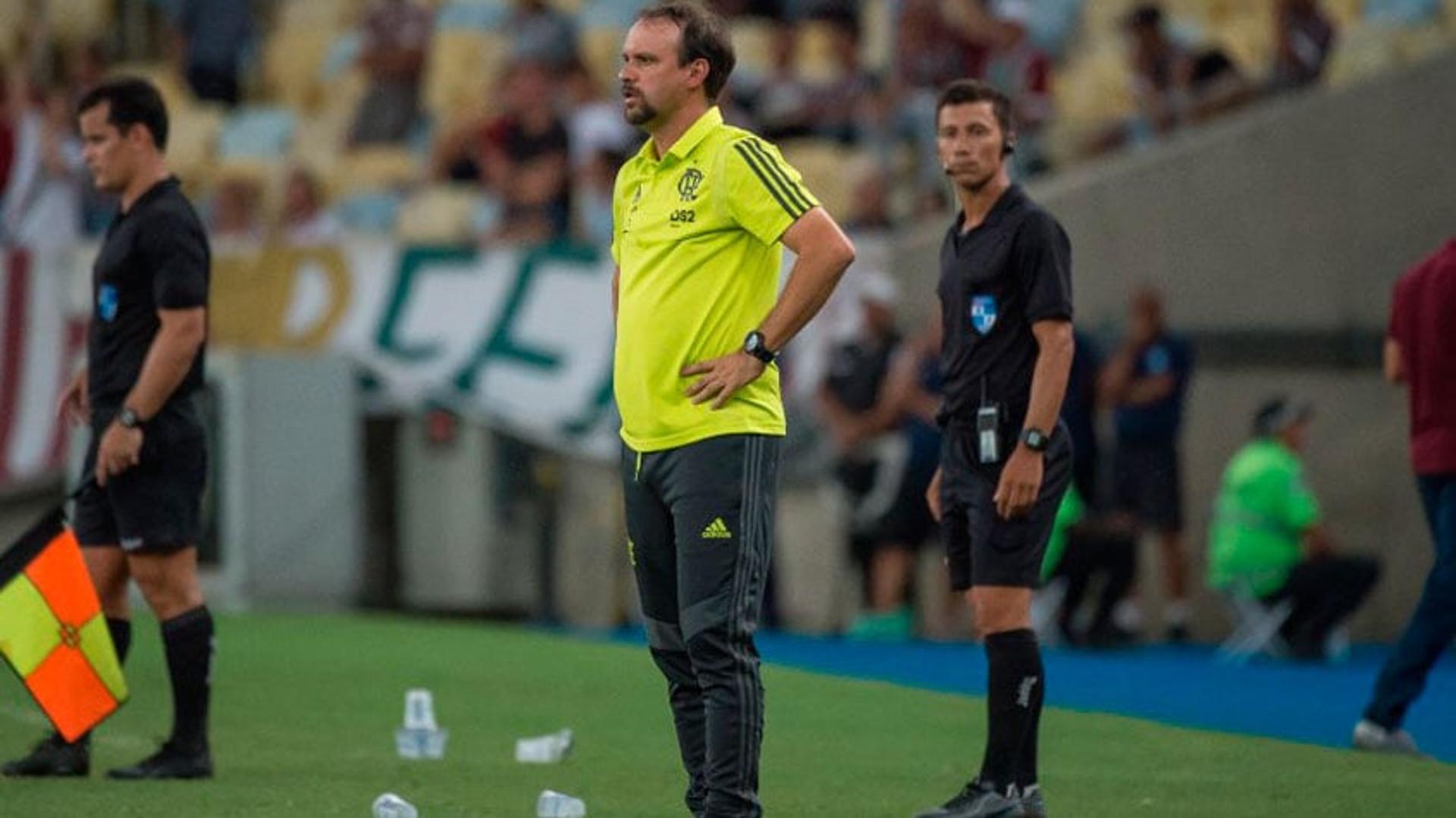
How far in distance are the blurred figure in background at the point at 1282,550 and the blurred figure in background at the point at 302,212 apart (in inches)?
286

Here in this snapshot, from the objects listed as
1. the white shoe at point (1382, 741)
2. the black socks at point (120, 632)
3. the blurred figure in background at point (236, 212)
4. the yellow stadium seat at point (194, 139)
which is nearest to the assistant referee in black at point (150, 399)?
the black socks at point (120, 632)

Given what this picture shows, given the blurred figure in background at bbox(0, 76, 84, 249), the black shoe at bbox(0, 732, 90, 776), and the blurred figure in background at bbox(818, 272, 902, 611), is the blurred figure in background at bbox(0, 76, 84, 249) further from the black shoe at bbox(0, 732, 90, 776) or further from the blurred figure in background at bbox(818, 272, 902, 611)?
the black shoe at bbox(0, 732, 90, 776)

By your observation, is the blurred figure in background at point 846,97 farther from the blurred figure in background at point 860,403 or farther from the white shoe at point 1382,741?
the white shoe at point 1382,741

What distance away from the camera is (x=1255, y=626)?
1866 centimetres

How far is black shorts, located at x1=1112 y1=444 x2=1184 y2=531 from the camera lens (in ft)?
63.1

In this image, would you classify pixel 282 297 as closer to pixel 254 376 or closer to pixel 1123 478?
pixel 254 376

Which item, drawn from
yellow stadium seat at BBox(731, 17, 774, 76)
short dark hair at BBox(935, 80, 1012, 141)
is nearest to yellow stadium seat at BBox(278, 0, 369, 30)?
yellow stadium seat at BBox(731, 17, 774, 76)

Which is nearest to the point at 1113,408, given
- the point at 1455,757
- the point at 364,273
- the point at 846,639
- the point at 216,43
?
the point at 846,639

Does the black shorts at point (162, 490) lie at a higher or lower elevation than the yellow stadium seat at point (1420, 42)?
lower

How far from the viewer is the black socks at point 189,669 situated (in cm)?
1005

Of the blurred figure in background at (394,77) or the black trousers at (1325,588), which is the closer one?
the black trousers at (1325,588)

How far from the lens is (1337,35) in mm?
20203

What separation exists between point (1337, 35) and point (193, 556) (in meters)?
11.9

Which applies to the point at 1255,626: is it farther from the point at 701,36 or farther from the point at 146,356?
the point at 701,36
